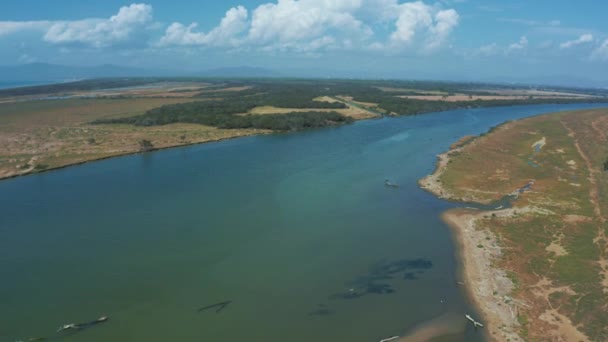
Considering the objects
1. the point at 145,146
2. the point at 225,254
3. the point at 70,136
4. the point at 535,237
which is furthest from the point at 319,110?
the point at 225,254

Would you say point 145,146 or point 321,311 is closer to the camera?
point 321,311

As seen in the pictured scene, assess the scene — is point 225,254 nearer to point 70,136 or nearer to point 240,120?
point 70,136

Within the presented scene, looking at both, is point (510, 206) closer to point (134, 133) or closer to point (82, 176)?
point (82, 176)

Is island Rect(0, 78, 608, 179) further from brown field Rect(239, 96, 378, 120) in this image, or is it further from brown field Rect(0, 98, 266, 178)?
brown field Rect(239, 96, 378, 120)

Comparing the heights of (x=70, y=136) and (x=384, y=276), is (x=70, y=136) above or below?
above

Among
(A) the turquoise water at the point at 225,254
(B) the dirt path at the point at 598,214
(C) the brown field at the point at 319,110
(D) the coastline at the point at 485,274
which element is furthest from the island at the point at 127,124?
(B) the dirt path at the point at 598,214

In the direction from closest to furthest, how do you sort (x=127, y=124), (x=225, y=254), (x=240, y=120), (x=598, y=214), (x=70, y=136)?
1. (x=225, y=254)
2. (x=598, y=214)
3. (x=70, y=136)
4. (x=127, y=124)
5. (x=240, y=120)

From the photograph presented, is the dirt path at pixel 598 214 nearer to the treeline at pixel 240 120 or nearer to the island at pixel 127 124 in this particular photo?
the treeline at pixel 240 120

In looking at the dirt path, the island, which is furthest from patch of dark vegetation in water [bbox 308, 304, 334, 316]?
the island
